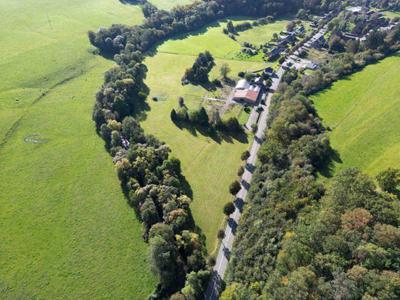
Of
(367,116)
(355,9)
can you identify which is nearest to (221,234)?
(367,116)

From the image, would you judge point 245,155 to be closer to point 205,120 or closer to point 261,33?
point 205,120

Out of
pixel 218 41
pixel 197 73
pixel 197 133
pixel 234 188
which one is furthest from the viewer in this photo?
pixel 218 41

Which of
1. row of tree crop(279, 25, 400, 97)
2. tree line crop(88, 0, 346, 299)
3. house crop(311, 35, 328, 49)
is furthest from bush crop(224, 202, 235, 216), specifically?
house crop(311, 35, 328, 49)

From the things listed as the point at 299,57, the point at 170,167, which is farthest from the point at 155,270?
the point at 299,57

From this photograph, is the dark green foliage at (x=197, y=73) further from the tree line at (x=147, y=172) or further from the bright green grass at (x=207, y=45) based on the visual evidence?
the bright green grass at (x=207, y=45)

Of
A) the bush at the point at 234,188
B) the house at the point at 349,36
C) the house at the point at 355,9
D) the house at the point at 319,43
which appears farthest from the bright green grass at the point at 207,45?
the bush at the point at 234,188

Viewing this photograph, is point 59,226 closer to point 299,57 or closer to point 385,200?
→ point 385,200

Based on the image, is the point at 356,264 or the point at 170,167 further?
the point at 170,167
